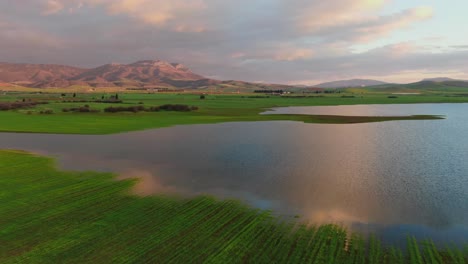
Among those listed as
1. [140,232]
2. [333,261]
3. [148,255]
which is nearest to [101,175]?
[140,232]

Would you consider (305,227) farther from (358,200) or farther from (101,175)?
(101,175)

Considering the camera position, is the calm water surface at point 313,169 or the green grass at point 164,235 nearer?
the green grass at point 164,235

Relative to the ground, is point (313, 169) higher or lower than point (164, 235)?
lower

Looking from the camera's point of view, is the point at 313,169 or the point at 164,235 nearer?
the point at 164,235

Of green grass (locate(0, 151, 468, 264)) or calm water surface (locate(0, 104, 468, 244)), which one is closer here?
green grass (locate(0, 151, 468, 264))
